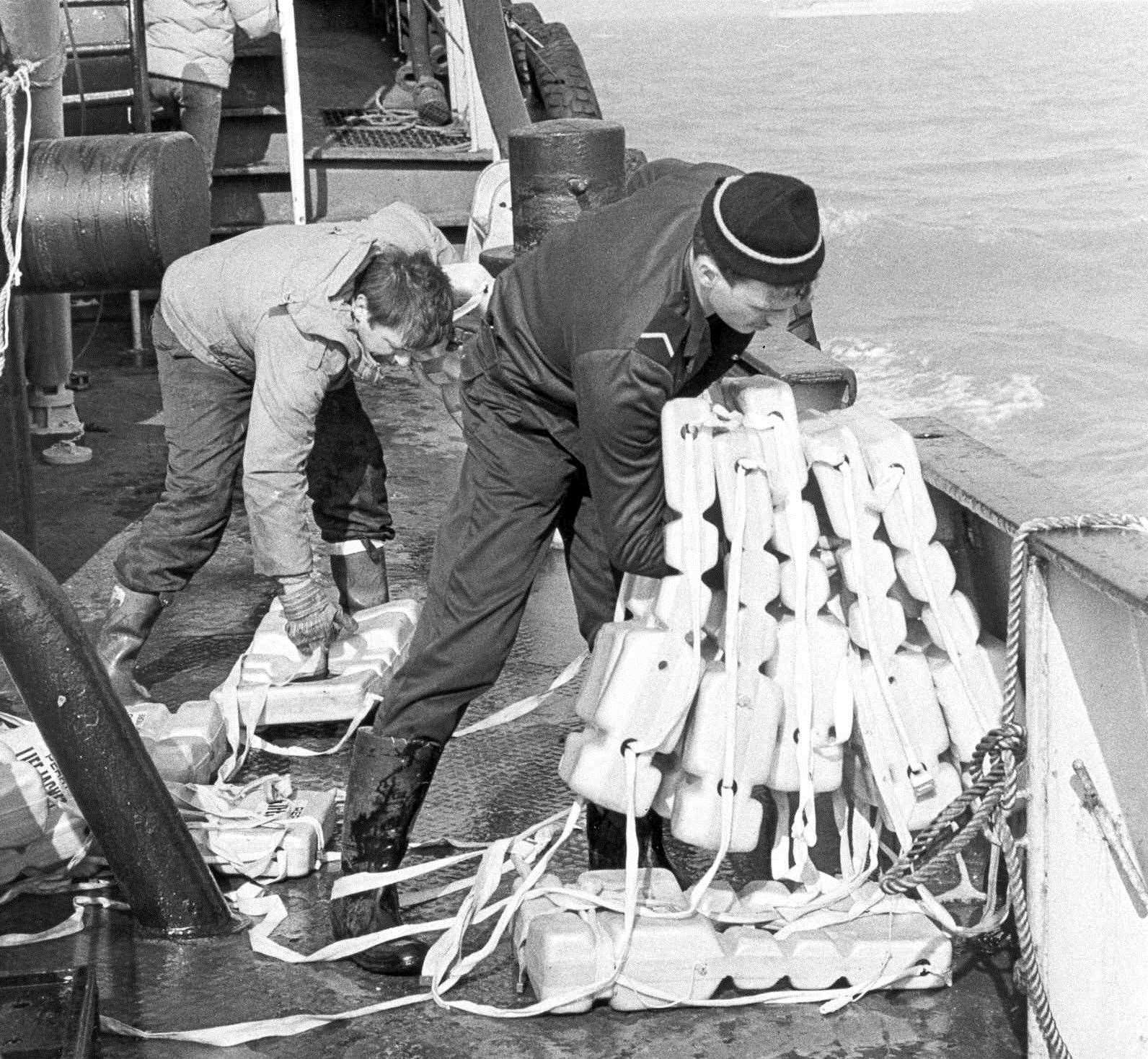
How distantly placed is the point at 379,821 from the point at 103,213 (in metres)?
2.16

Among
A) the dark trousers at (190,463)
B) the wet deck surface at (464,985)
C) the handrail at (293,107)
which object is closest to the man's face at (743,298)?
the wet deck surface at (464,985)

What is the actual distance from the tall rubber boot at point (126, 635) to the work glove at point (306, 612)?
1.48 feet

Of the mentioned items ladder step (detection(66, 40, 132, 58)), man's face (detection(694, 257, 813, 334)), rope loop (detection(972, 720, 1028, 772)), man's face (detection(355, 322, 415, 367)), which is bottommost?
rope loop (detection(972, 720, 1028, 772))

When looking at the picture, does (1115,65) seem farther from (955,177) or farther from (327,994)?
(327,994)

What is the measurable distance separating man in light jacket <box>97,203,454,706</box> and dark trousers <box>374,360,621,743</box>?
764 mm

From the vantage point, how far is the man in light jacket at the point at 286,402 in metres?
4.18

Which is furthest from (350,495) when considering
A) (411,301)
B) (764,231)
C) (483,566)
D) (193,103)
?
(193,103)

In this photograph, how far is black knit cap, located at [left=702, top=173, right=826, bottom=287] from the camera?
2.87m

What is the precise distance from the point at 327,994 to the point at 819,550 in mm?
1298

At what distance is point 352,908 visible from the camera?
3363 millimetres

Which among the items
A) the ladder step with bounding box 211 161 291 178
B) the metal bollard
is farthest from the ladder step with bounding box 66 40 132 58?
the metal bollard

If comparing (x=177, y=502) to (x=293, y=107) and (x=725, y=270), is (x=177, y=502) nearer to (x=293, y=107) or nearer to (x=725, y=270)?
(x=725, y=270)

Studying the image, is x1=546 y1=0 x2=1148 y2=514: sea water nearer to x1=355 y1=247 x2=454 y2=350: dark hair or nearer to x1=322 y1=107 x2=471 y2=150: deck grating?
x1=355 y1=247 x2=454 y2=350: dark hair

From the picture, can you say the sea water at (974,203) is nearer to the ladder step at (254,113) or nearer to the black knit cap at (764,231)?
the black knit cap at (764,231)
